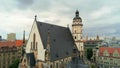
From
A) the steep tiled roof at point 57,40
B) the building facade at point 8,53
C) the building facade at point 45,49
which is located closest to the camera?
the building facade at point 45,49

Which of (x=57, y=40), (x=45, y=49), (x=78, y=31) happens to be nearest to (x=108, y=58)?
(x=78, y=31)

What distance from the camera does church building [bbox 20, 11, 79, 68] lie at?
48312 millimetres

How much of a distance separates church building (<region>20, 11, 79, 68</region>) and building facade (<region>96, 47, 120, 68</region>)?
1410 inches

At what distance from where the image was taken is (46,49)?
47.5m

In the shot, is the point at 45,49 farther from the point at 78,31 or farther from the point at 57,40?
the point at 78,31

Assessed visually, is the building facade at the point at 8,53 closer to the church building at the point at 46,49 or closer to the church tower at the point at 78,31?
the church building at the point at 46,49

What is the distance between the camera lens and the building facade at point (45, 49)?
158 feet

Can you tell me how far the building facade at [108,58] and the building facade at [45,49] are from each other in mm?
37395

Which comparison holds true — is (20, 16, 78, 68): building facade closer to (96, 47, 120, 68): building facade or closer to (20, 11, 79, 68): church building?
(20, 11, 79, 68): church building

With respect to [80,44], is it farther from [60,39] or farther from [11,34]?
[11,34]

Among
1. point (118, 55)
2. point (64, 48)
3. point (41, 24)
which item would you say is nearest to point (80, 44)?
point (64, 48)

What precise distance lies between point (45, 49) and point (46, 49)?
391mm

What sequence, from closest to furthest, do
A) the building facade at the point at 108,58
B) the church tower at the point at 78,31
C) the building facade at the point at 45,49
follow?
the building facade at the point at 45,49
the church tower at the point at 78,31
the building facade at the point at 108,58

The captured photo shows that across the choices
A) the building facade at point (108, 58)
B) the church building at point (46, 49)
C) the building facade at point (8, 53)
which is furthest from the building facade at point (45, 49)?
the building facade at point (108, 58)
